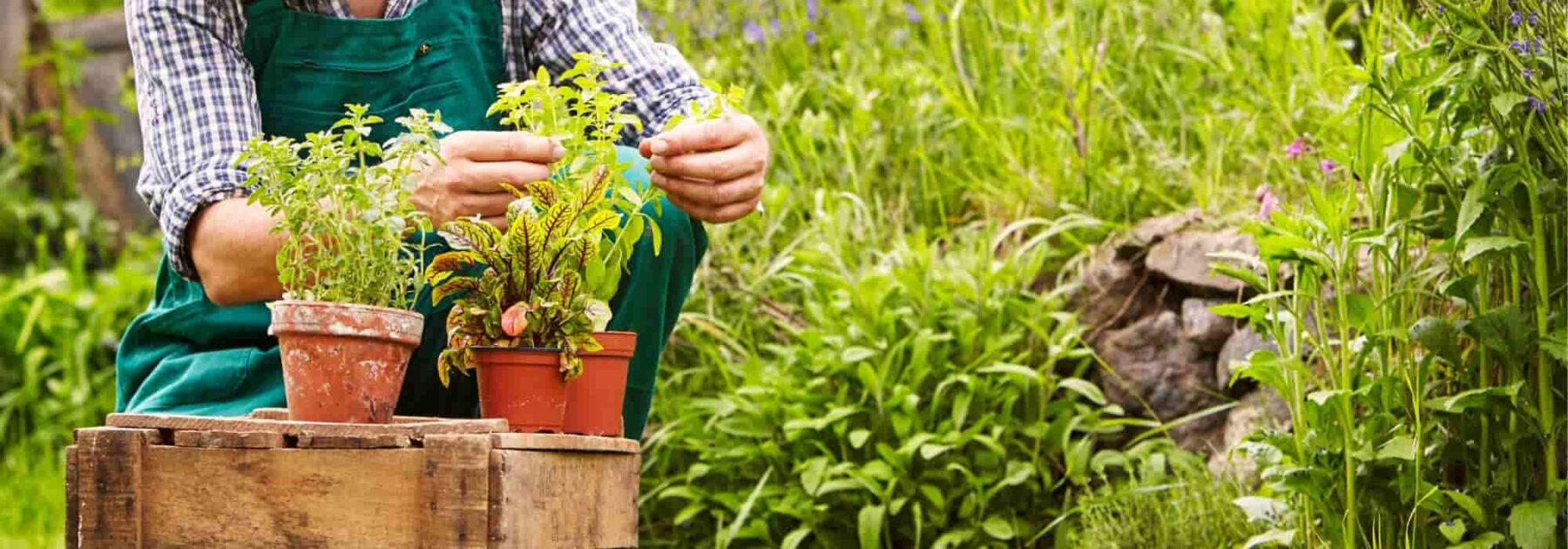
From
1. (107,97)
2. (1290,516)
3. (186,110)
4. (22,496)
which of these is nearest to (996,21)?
(1290,516)

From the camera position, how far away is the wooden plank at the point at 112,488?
1.41 m

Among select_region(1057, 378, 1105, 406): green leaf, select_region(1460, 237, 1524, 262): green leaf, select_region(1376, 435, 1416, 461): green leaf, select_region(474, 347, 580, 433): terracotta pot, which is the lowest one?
select_region(1057, 378, 1105, 406): green leaf

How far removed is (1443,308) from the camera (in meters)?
2.22

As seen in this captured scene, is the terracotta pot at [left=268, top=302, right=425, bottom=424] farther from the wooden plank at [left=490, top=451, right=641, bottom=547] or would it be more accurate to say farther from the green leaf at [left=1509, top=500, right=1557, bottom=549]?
the green leaf at [left=1509, top=500, right=1557, bottom=549]

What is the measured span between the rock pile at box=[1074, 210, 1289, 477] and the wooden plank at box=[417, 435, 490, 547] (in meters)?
Answer: 1.67

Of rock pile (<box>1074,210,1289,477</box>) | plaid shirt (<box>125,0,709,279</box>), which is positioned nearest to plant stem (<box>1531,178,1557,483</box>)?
rock pile (<box>1074,210,1289,477</box>)

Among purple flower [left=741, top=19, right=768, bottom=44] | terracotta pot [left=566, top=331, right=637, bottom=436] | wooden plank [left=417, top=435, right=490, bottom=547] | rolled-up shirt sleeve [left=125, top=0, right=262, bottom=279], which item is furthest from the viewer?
purple flower [left=741, top=19, right=768, bottom=44]

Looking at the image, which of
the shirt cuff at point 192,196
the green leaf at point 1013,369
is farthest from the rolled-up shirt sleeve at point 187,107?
the green leaf at point 1013,369

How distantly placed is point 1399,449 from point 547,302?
1107 millimetres

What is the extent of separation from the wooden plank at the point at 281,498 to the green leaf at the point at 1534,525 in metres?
1.29

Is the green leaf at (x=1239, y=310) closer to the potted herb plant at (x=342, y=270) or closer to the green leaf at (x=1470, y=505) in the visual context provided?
the green leaf at (x=1470, y=505)

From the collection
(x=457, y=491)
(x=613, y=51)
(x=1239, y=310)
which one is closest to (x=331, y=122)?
(x=613, y=51)

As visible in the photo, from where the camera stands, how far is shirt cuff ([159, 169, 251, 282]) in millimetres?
1680

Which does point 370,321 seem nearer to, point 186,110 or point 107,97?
point 186,110
